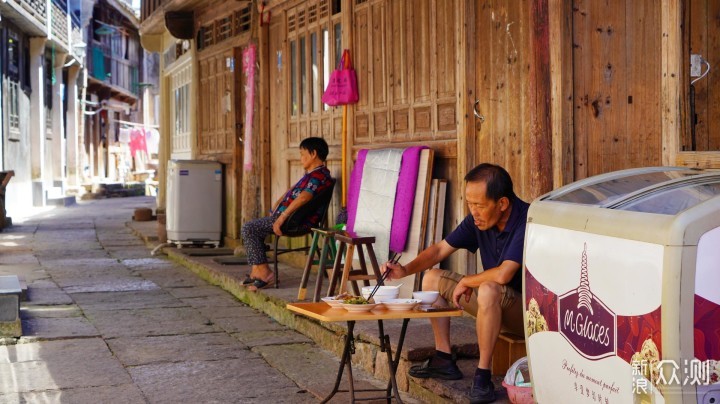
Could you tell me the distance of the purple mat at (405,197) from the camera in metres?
7.23

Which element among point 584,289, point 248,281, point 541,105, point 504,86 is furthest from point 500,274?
point 248,281

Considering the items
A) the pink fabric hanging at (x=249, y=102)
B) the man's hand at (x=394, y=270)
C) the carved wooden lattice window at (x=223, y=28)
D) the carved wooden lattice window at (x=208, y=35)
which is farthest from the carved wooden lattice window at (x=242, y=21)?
the man's hand at (x=394, y=270)

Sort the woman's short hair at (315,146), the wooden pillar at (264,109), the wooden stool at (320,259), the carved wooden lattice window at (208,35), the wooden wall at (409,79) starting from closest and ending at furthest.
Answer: the wooden wall at (409,79) → the wooden stool at (320,259) → the woman's short hair at (315,146) → the wooden pillar at (264,109) → the carved wooden lattice window at (208,35)

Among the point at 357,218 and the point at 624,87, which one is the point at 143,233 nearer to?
the point at 357,218

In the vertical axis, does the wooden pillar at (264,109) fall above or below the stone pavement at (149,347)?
above

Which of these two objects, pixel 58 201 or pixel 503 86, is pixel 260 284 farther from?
pixel 58 201

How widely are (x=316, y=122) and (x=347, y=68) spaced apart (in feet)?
4.42

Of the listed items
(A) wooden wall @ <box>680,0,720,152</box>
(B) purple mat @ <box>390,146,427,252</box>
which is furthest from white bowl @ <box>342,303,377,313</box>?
(B) purple mat @ <box>390,146,427,252</box>

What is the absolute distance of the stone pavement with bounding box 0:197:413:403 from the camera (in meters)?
5.89

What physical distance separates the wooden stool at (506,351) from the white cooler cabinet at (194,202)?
8227 mm

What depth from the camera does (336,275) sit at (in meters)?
7.27

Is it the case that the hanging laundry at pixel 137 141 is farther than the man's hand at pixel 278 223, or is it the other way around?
the hanging laundry at pixel 137 141

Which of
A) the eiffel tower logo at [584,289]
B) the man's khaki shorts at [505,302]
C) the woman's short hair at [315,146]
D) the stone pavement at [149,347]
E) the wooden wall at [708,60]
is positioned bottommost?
the stone pavement at [149,347]

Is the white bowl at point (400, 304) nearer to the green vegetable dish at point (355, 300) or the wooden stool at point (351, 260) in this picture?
the green vegetable dish at point (355, 300)
